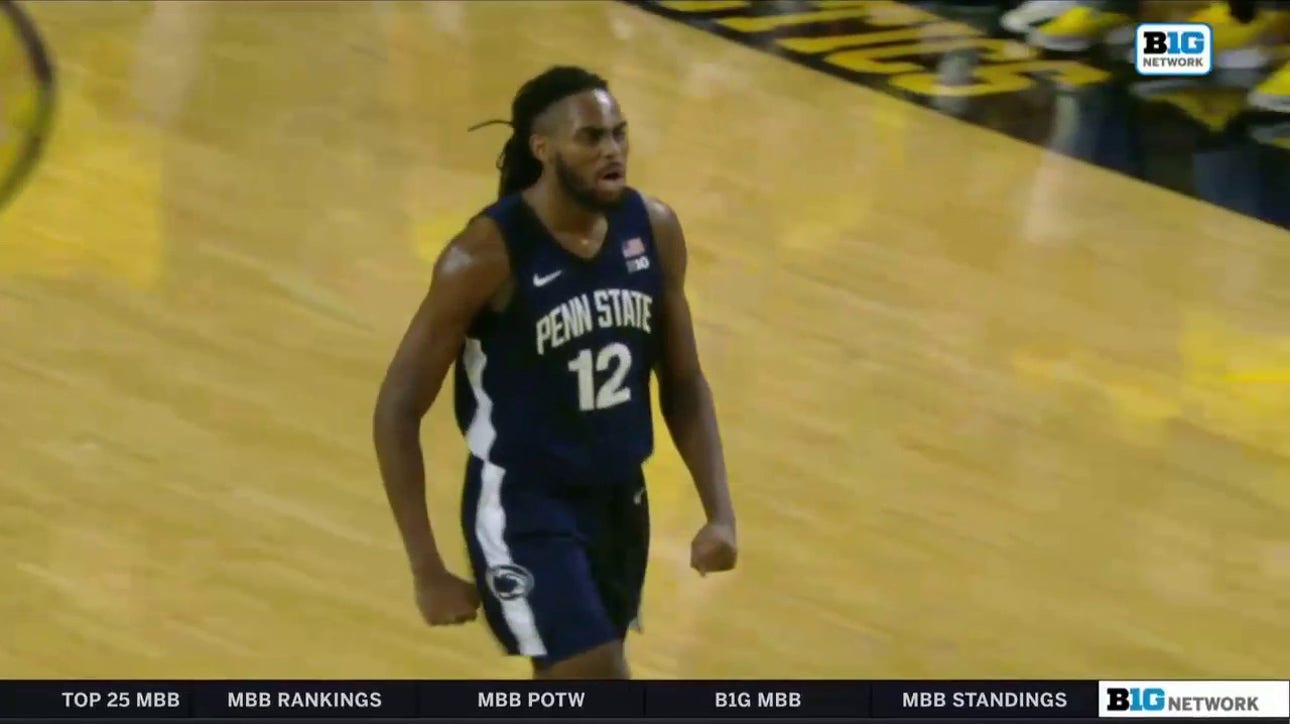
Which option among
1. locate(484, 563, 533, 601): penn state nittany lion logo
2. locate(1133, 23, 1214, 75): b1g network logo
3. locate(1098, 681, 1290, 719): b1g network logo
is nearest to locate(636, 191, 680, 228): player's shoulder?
locate(484, 563, 533, 601): penn state nittany lion logo

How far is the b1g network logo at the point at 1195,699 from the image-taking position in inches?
163

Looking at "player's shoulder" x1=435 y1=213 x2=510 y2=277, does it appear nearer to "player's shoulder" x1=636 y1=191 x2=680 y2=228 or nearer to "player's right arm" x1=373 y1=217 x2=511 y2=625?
"player's right arm" x1=373 y1=217 x2=511 y2=625

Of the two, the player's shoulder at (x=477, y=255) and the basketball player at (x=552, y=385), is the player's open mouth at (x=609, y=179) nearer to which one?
the basketball player at (x=552, y=385)

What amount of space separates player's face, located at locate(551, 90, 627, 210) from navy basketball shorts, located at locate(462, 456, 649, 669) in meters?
0.51

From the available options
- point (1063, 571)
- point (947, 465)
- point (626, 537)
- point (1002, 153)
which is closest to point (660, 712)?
point (626, 537)

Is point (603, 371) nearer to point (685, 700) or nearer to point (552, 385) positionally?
point (552, 385)

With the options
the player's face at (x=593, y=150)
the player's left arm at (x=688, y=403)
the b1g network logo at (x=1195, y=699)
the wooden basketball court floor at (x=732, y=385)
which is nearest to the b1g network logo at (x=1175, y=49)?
the wooden basketball court floor at (x=732, y=385)

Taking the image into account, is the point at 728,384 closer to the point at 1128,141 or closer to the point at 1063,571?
the point at 1063,571

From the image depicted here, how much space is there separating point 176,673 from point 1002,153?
502cm

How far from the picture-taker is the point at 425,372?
12.8 ft

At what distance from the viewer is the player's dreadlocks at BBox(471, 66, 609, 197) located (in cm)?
391

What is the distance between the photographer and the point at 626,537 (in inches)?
163

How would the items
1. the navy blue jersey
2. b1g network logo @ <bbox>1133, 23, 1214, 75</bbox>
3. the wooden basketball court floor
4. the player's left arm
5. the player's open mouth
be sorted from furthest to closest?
b1g network logo @ <bbox>1133, 23, 1214, 75</bbox> < the wooden basketball court floor < the player's left arm < the navy blue jersey < the player's open mouth

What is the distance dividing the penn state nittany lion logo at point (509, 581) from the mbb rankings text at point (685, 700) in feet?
0.60
